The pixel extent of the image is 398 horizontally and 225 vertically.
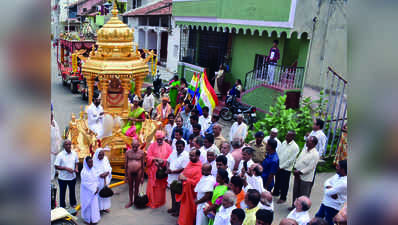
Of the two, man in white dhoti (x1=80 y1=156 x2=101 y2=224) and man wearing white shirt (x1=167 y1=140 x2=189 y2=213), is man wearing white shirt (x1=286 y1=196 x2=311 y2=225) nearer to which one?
man wearing white shirt (x1=167 y1=140 x2=189 y2=213)

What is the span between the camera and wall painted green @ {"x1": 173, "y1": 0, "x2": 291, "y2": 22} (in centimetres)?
1049

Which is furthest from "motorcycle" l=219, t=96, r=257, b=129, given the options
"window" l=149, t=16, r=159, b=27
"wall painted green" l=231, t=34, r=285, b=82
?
"window" l=149, t=16, r=159, b=27

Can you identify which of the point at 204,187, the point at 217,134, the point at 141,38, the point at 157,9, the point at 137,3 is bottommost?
the point at 204,187

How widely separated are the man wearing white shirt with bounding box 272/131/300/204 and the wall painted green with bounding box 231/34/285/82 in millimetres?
7406

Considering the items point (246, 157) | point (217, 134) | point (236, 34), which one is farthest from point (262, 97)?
point (246, 157)

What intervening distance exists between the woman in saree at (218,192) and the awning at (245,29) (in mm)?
7355

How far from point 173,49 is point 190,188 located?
16742mm

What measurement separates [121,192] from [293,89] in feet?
23.2

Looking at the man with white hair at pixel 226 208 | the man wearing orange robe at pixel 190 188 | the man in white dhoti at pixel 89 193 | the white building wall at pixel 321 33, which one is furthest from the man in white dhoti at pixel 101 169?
the white building wall at pixel 321 33

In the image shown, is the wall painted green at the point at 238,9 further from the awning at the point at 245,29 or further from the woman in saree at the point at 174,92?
the woman in saree at the point at 174,92

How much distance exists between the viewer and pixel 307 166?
546cm

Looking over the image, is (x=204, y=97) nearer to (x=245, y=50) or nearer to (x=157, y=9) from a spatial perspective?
(x=245, y=50)

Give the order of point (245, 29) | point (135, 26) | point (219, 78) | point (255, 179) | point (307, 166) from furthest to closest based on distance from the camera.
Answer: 1. point (135, 26)
2. point (219, 78)
3. point (245, 29)
4. point (307, 166)
5. point (255, 179)

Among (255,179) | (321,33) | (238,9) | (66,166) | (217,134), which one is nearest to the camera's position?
(255,179)
